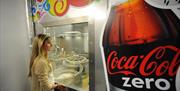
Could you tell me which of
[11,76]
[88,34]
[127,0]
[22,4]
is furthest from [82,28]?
[11,76]

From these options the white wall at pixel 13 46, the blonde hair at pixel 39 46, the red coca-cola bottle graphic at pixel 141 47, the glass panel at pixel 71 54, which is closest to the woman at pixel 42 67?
the blonde hair at pixel 39 46

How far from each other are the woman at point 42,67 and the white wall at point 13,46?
0.68 metres

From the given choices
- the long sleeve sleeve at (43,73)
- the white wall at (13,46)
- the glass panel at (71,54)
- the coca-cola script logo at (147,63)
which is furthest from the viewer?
the white wall at (13,46)

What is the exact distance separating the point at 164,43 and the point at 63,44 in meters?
1.28

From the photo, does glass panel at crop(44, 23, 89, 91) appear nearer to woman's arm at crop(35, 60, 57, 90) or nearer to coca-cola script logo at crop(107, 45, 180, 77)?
woman's arm at crop(35, 60, 57, 90)

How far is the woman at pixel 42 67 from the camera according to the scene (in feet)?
6.63

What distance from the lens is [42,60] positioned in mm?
2039

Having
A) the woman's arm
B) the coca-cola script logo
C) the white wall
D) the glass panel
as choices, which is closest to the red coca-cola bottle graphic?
the coca-cola script logo

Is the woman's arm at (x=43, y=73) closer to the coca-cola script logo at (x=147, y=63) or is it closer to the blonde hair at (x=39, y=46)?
the blonde hair at (x=39, y=46)

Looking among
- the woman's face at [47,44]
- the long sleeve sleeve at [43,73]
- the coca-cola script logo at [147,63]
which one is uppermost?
the woman's face at [47,44]

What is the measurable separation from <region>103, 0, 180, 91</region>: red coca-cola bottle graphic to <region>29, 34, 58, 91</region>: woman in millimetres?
856

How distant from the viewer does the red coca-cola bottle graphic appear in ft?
3.66

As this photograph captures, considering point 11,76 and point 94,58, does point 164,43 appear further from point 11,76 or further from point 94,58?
point 11,76

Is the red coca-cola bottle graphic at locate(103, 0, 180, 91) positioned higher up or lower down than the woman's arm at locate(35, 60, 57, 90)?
higher up
